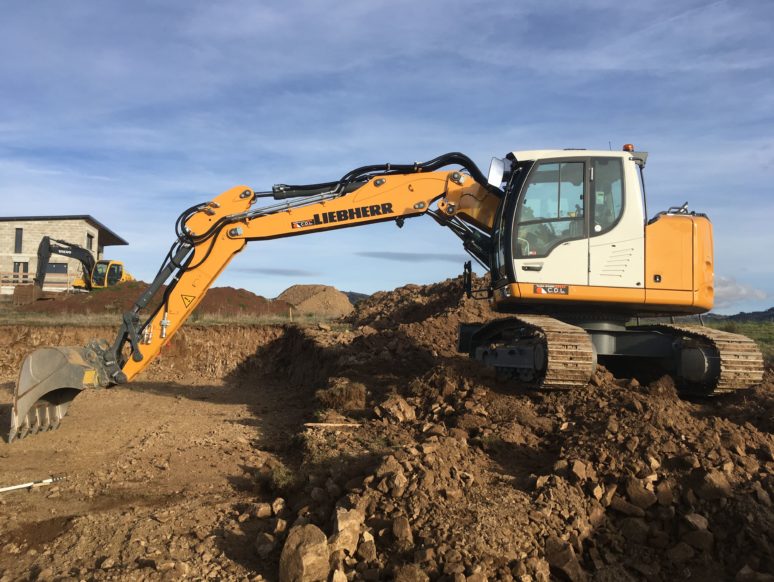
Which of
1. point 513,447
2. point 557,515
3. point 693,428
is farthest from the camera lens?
point 513,447

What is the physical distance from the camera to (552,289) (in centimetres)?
812

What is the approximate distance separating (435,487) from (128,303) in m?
24.6

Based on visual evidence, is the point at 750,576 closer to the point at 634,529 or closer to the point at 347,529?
the point at 634,529

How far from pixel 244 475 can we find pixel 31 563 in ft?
8.53

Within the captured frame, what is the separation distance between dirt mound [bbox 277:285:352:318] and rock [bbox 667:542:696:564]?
110 feet

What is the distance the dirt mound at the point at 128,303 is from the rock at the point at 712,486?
70.0 feet

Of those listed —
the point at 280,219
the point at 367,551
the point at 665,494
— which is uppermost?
the point at 280,219

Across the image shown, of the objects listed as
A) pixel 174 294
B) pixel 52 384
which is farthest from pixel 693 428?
pixel 52 384

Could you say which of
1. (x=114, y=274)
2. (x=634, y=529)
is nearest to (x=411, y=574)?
(x=634, y=529)

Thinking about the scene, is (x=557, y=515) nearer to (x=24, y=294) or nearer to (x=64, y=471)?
(x=64, y=471)

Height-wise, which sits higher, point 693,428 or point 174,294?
point 174,294

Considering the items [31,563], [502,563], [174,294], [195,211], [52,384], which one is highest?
[195,211]

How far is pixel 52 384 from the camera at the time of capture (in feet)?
26.5

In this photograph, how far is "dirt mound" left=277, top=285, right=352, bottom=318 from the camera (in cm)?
3884
